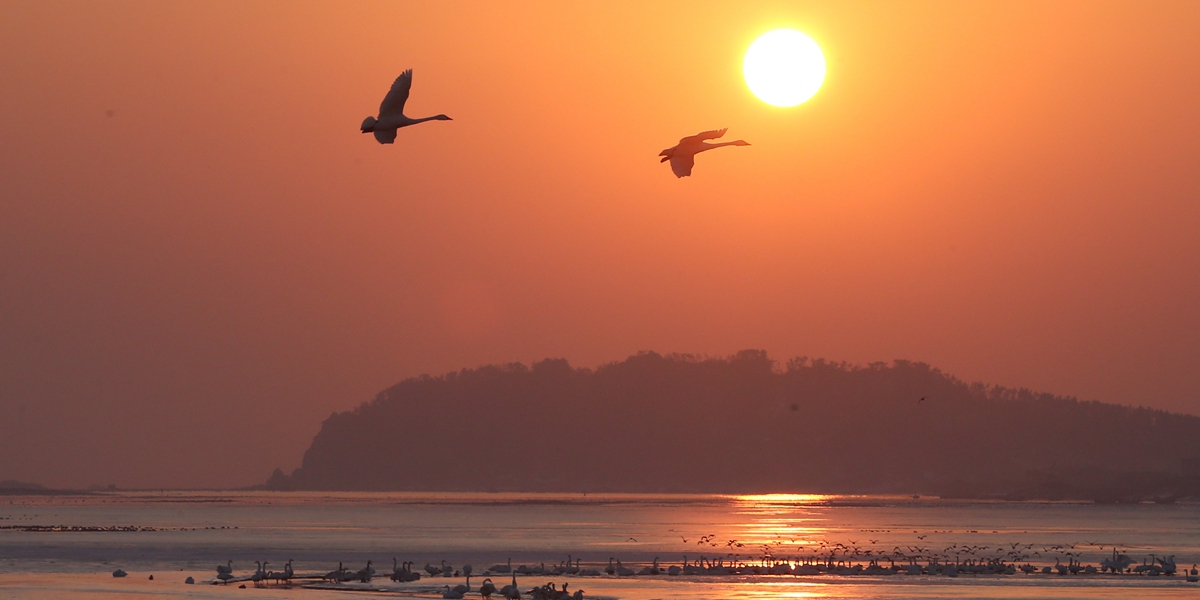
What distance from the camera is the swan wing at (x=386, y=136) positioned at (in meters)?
30.5

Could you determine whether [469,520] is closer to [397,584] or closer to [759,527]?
[759,527]

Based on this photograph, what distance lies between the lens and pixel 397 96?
31.3 meters

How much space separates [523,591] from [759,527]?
80794mm

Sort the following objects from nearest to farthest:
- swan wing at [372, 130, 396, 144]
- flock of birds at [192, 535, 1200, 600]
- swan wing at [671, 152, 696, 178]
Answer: swan wing at [372, 130, 396, 144] < swan wing at [671, 152, 696, 178] < flock of birds at [192, 535, 1200, 600]

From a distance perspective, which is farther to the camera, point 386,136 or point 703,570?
point 703,570

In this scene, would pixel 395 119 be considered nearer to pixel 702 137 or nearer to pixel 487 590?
pixel 702 137

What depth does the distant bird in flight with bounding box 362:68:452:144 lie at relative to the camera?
30.7 metres

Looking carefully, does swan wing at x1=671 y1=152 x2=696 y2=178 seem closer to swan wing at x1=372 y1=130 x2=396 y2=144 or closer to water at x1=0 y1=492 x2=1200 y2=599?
swan wing at x1=372 y1=130 x2=396 y2=144

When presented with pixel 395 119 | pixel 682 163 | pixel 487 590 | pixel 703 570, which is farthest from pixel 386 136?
pixel 703 570

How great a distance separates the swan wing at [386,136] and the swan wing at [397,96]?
1.37 ft

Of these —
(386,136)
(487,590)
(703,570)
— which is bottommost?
(487,590)

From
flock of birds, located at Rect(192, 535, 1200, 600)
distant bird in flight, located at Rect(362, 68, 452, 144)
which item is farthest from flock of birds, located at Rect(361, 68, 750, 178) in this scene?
flock of birds, located at Rect(192, 535, 1200, 600)

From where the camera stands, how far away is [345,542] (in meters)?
105

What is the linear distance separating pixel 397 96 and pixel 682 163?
700cm
